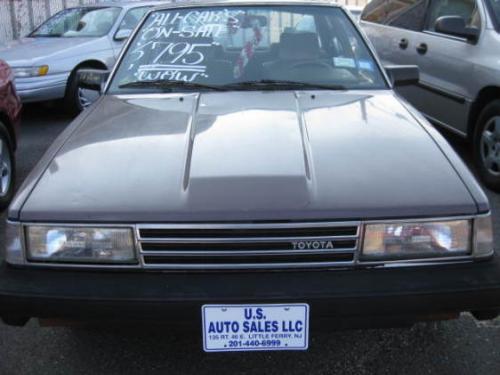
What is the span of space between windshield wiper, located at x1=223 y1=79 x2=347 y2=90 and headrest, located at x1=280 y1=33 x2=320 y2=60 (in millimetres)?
225

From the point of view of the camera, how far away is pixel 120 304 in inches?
80.3

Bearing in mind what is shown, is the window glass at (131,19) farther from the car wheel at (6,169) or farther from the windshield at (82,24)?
the car wheel at (6,169)

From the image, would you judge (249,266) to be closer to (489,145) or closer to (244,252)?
(244,252)

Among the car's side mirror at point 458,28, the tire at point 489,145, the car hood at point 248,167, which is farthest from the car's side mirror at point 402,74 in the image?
the car's side mirror at point 458,28

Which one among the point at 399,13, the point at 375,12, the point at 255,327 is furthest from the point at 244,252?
the point at 375,12

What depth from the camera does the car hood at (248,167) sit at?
207 centimetres

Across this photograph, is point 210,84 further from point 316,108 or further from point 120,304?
point 120,304

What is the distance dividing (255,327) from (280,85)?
1531 mm

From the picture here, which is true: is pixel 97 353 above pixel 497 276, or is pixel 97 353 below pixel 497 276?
below

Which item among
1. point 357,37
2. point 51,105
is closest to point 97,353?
point 357,37

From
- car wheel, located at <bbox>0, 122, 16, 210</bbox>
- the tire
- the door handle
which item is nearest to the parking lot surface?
car wheel, located at <bbox>0, 122, 16, 210</bbox>

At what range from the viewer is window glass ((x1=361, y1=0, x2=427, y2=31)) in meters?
5.88

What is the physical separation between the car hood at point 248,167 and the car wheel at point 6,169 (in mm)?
1832

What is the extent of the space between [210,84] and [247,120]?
1.94ft
